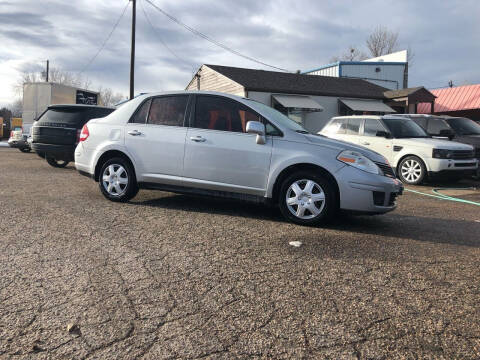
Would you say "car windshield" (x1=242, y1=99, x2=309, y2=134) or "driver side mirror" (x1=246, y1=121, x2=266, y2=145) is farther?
"car windshield" (x1=242, y1=99, x2=309, y2=134)

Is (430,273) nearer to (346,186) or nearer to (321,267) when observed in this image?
(321,267)

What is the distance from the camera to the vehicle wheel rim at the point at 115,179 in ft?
20.2

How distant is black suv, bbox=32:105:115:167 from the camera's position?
1018 cm

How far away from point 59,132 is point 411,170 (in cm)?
888

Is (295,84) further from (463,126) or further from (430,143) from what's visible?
(430,143)


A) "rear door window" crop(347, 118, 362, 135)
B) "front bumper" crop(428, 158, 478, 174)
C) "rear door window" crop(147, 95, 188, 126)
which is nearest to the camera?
"rear door window" crop(147, 95, 188, 126)

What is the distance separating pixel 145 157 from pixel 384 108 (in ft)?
72.8

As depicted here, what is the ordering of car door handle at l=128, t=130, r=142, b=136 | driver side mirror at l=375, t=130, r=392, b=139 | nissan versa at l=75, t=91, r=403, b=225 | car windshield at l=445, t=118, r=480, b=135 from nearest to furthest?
nissan versa at l=75, t=91, r=403, b=225, car door handle at l=128, t=130, r=142, b=136, driver side mirror at l=375, t=130, r=392, b=139, car windshield at l=445, t=118, r=480, b=135

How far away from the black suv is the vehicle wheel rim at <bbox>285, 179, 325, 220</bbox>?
6.92 metres

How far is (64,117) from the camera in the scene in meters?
10.6

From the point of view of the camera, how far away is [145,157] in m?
5.97

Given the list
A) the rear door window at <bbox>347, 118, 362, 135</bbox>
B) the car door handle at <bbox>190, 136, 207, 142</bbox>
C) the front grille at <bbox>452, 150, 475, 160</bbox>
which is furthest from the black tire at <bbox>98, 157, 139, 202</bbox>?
the front grille at <bbox>452, 150, 475, 160</bbox>

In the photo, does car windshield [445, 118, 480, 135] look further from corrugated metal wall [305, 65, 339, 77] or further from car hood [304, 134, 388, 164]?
corrugated metal wall [305, 65, 339, 77]

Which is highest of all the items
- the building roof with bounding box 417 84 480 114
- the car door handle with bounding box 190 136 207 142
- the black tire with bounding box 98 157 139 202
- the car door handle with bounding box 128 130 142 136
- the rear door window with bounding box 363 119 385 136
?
the building roof with bounding box 417 84 480 114
